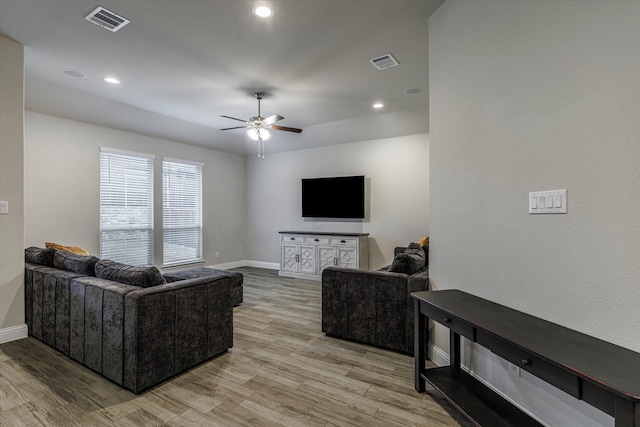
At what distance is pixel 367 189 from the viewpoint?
6.24 meters

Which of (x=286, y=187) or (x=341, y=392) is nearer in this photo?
(x=341, y=392)

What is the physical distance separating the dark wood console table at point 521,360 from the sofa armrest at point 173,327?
1719mm

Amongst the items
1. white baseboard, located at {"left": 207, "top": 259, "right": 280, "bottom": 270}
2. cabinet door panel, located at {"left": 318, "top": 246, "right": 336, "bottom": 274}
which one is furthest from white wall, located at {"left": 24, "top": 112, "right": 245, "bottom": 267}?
cabinet door panel, located at {"left": 318, "top": 246, "right": 336, "bottom": 274}

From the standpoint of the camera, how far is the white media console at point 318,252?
5.88m

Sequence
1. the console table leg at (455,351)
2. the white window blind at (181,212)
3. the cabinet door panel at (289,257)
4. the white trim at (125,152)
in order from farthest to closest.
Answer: the cabinet door panel at (289,257) → the white window blind at (181,212) → the white trim at (125,152) → the console table leg at (455,351)

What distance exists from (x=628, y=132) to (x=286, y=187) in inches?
248

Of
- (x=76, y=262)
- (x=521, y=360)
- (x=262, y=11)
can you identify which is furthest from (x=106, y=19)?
(x=521, y=360)

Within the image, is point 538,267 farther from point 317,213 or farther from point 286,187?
point 286,187

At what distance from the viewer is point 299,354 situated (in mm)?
2914

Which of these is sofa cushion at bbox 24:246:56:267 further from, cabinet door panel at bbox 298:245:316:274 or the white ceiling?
cabinet door panel at bbox 298:245:316:274

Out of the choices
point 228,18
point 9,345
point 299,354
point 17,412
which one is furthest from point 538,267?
point 9,345

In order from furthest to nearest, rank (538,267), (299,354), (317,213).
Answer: (317,213)
(299,354)
(538,267)

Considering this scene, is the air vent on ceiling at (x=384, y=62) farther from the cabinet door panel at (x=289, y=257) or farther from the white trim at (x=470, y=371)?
the cabinet door panel at (x=289, y=257)

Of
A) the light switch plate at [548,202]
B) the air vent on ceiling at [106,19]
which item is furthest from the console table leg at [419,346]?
the air vent on ceiling at [106,19]
